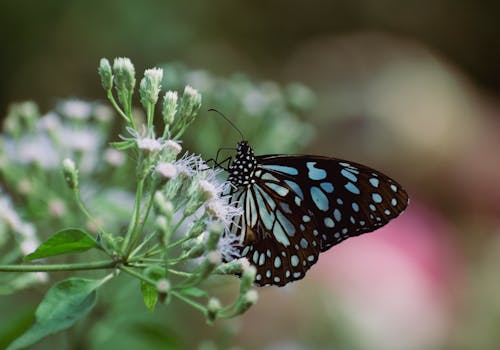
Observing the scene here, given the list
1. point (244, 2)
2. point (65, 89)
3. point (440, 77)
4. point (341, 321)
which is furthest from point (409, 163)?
point (65, 89)

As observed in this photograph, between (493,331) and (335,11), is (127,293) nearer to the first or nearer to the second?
(493,331)

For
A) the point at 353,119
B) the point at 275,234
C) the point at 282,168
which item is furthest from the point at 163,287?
the point at 353,119

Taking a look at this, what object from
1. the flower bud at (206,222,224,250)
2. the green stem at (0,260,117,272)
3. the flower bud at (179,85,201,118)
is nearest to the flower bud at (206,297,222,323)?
the flower bud at (206,222,224,250)

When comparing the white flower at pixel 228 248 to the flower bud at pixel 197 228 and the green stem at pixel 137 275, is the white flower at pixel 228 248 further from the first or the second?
the green stem at pixel 137 275

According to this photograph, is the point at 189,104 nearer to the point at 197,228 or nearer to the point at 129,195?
the point at 197,228

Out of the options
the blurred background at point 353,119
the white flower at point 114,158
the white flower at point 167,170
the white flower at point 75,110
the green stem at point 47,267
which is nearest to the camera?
the green stem at point 47,267

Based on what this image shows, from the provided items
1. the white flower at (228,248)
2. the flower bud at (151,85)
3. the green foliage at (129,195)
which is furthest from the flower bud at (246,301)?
the flower bud at (151,85)
